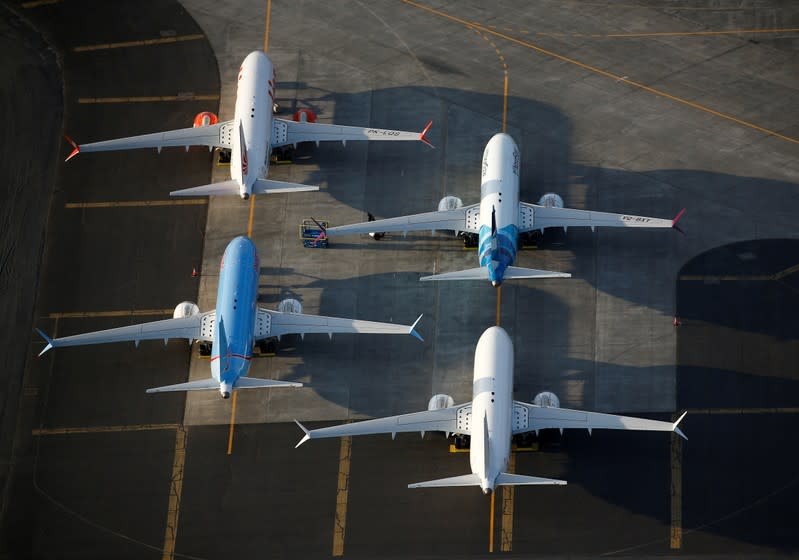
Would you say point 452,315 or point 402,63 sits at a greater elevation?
point 402,63

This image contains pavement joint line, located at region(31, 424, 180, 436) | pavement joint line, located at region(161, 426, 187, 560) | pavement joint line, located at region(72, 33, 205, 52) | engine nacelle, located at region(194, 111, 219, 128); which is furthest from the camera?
pavement joint line, located at region(72, 33, 205, 52)

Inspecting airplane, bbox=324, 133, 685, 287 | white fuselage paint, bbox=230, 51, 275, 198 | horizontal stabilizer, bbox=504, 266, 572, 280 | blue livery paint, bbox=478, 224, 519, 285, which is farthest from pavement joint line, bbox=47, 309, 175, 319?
horizontal stabilizer, bbox=504, 266, 572, 280

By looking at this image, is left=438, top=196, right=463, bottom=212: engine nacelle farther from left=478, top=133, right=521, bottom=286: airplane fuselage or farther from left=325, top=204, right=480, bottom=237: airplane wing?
left=478, top=133, right=521, bottom=286: airplane fuselage

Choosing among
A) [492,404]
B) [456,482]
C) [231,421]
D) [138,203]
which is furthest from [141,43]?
[456,482]

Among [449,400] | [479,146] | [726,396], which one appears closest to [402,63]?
[479,146]

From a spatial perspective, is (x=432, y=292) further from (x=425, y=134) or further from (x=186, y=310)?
(x=186, y=310)

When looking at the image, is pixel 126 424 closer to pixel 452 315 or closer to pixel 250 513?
pixel 250 513

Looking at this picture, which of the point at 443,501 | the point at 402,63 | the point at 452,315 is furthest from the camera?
the point at 402,63
